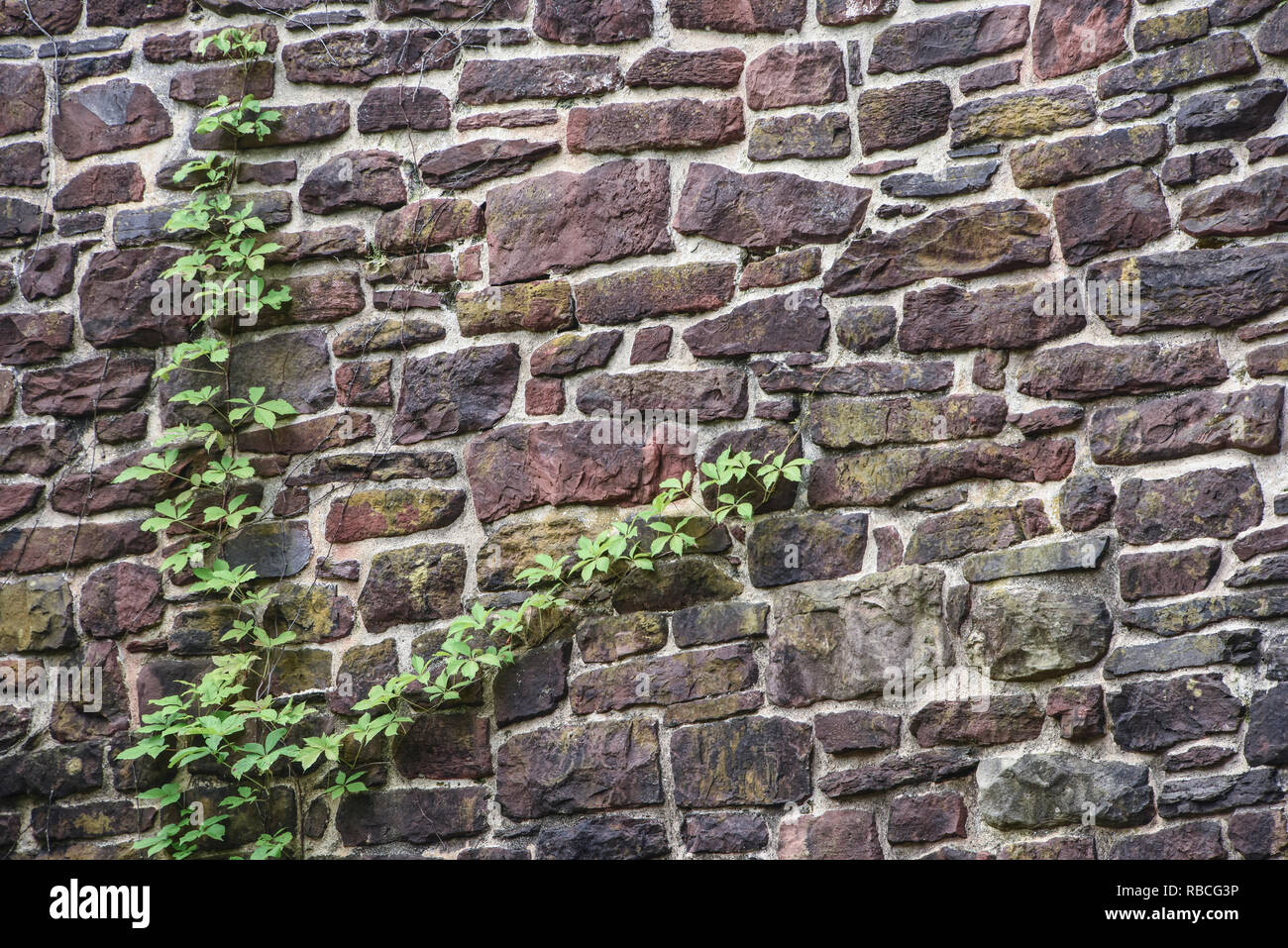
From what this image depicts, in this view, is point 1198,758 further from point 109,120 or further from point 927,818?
point 109,120

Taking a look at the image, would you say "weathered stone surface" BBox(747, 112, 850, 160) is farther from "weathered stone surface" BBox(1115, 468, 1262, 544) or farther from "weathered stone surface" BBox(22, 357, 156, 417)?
"weathered stone surface" BBox(22, 357, 156, 417)

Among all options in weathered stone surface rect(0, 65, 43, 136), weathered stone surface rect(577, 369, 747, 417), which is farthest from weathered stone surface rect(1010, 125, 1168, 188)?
weathered stone surface rect(0, 65, 43, 136)

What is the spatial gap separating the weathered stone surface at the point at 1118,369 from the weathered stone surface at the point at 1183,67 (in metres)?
0.66

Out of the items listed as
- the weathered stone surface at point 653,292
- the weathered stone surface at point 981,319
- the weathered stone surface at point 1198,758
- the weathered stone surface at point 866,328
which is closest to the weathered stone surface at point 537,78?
the weathered stone surface at point 653,292

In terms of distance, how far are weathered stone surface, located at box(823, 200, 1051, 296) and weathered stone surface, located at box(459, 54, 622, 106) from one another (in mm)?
829

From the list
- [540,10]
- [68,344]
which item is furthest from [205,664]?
[540,10]

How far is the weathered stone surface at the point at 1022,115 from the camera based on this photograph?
293cm

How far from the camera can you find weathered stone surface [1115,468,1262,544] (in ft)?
8.87

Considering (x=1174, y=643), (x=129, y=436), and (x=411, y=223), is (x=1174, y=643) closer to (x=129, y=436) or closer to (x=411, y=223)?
(x=411, y=223)

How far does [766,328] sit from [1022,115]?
0.84m

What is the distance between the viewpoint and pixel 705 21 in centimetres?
314

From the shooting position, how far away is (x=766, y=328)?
9.91 ft

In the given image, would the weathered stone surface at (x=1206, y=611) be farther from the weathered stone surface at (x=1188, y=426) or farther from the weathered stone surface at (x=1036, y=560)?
the weathered stone surface at (x=1188, y=426)

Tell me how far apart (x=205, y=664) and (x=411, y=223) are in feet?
4.32
